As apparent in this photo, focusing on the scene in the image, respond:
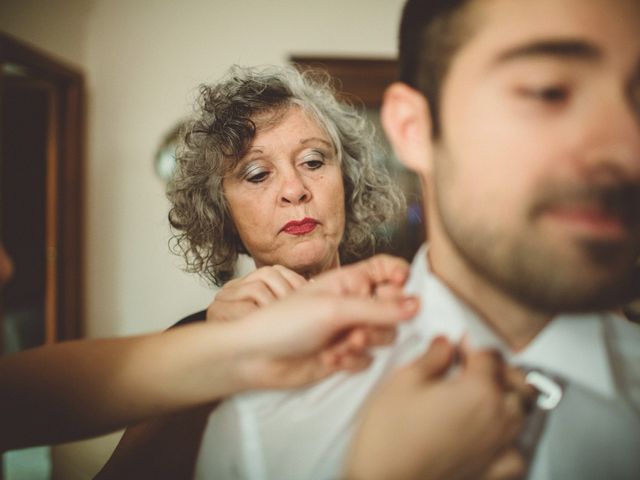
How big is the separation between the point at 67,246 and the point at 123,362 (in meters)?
0.41

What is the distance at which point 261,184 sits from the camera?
561mm

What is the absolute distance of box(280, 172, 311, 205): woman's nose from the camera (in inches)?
21.3

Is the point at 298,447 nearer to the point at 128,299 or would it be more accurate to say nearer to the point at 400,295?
the point at 400,295

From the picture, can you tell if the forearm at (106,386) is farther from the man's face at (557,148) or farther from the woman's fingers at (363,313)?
the man's face at (557,148)

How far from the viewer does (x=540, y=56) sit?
301 millimetres

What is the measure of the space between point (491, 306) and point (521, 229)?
4.0 inches

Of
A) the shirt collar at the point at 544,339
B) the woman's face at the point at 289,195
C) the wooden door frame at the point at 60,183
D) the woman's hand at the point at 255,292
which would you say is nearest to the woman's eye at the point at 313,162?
the woman's face at the point at 289,195

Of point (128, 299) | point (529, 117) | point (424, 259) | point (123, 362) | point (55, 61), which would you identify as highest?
point (55, 61)

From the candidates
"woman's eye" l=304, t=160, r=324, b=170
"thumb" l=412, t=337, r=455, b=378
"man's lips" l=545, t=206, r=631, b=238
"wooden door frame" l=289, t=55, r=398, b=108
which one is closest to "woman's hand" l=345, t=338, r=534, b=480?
"thumb" l=412, t=337, r=455, b=378

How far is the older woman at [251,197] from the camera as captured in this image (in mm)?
508

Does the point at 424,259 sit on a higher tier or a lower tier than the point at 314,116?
lower

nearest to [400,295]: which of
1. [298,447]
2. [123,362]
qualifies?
[298,447]

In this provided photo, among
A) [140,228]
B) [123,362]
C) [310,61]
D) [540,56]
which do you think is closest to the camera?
[540,56]

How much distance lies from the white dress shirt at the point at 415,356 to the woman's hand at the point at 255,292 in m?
0.11
